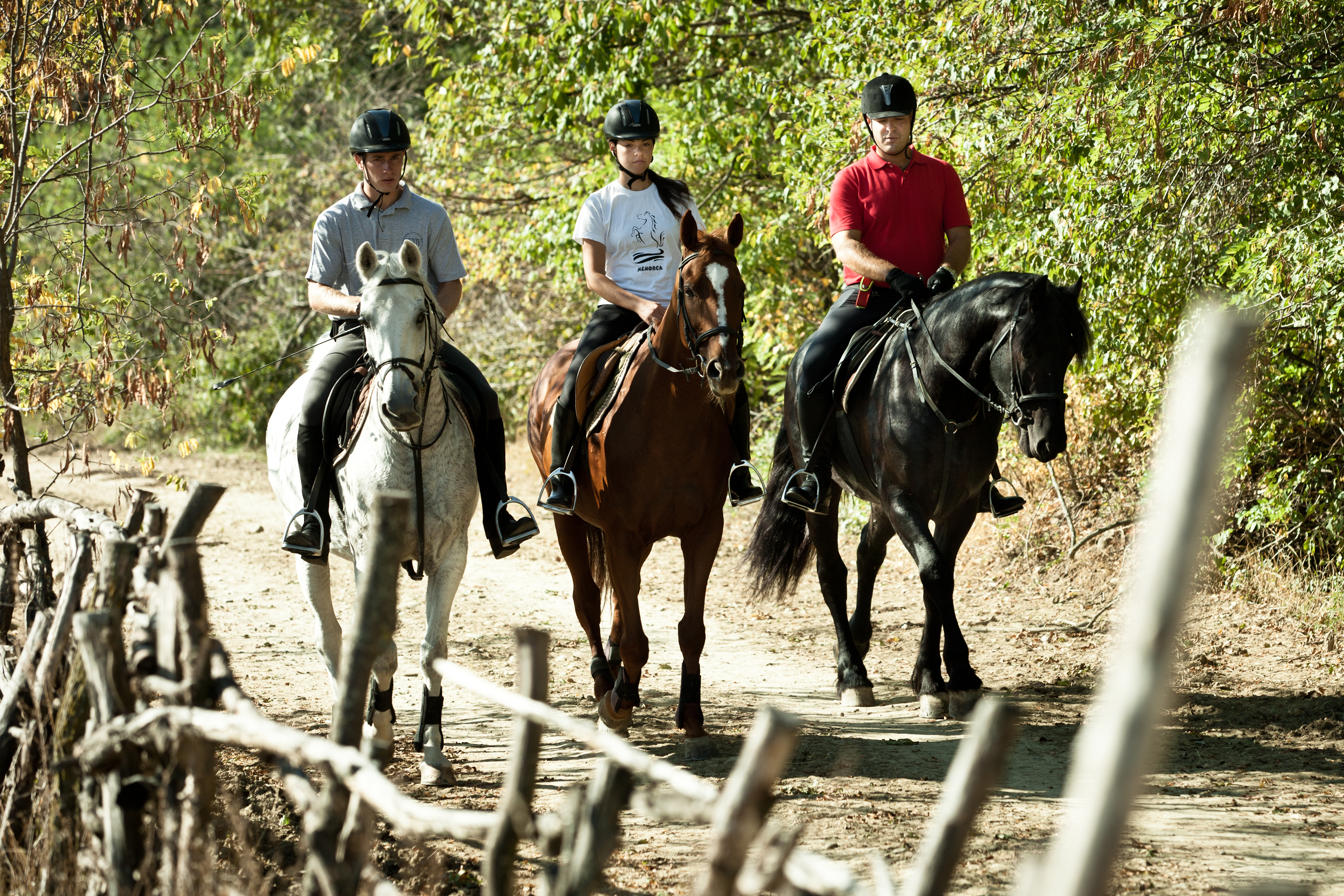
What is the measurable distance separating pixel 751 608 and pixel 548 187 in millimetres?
7743

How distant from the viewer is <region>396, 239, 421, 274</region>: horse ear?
16.2 ft

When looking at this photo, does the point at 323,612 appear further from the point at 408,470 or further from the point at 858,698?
the point at 858,698

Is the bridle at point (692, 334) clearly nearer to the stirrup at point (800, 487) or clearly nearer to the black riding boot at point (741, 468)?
the black riding boot at point (741, 468)

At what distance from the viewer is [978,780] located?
76.9 inches

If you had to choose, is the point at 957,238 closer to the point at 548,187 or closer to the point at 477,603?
the point at 477,603

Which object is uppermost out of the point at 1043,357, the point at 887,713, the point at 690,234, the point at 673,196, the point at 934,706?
the point at 673,196

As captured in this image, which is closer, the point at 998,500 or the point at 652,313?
the point at 652,313

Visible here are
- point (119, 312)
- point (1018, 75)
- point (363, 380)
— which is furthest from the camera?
point (1018, 75)

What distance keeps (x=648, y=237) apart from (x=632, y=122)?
588 millimetres

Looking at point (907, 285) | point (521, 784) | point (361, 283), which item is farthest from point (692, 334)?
point (521, 784)

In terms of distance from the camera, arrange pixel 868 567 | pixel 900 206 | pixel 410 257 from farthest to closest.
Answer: pixel 868 567 < pixel 900 206 < pixel 410 257

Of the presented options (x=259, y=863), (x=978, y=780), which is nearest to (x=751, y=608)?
(x=259, y=863)

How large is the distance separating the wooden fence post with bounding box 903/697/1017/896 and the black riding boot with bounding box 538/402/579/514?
4050 mm

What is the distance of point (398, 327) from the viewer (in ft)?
16.0
